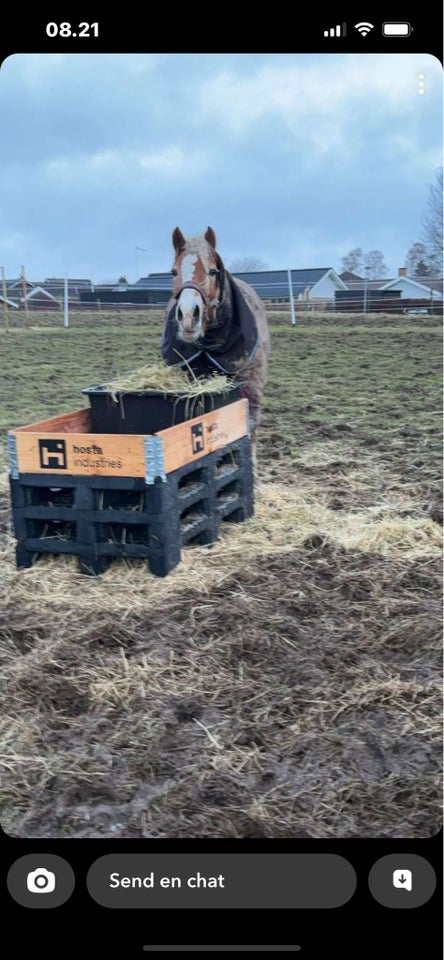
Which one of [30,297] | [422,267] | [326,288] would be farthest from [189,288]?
[326,288]

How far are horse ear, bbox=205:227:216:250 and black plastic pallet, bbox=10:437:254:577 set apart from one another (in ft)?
3.63

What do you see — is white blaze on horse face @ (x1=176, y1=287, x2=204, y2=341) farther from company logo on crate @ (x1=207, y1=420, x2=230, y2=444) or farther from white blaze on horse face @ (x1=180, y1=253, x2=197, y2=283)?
company logo on crate @ (x1=207, y1=420, x2=230, y2=444)

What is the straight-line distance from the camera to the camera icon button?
55.0 inches

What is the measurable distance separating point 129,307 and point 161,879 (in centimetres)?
1206

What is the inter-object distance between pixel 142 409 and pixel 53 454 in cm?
57

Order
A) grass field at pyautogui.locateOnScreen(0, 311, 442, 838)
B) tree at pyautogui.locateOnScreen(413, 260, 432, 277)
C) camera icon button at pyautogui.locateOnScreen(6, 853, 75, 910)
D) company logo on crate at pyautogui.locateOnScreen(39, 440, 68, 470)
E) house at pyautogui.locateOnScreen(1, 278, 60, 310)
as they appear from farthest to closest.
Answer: house at pyautogui.locateOnScreen(1, 278, 60, 310)
company logo on crate at pyautogui.locateOnScreen(39, 440, 68, 470)
tree at pyautogui.locateOnScreen(413, 260, 432, 277)
grass field at pyautogui.locateOnScreen(0, 311, 442, 838)
camera icon button at pyautogui.locateOnScreen(6, 853, 75, 910)

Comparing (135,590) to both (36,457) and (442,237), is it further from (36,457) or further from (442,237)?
(442,237)

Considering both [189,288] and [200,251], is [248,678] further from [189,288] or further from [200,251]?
[200,251]

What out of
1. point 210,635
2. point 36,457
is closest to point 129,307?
point 36,457

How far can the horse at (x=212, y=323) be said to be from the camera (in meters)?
3.96

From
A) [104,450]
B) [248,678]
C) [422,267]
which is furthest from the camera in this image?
[104,450]
